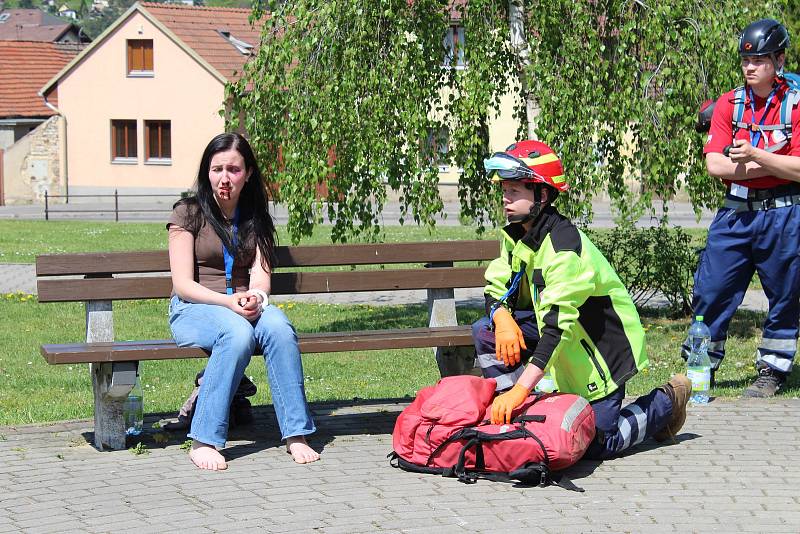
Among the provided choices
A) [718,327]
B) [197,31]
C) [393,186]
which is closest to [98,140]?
[197,31]

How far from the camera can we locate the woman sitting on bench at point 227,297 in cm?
587

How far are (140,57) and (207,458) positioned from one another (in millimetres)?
40356

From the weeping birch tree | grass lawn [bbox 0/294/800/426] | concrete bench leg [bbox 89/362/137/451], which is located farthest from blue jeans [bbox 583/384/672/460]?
the weeping birch tree

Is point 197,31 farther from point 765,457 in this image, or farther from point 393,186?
point 765,457

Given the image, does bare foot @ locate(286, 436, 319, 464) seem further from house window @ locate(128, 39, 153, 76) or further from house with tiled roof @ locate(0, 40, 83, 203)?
house with tiled roof @ locate(0, 40, 83, 203)

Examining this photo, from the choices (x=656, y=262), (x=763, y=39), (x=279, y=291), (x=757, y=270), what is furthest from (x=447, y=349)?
(x=656, y=262)

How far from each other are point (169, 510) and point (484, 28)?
5.99 metres

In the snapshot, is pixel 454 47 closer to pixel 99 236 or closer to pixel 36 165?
pixel 99 236

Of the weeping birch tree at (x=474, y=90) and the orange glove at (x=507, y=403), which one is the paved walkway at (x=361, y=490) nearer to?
the orange glove at (x=507, y=403)

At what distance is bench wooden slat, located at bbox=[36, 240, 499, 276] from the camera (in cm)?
629

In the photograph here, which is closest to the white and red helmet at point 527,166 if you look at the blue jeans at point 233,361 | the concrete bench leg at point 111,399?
the blue jeans at point 233,361

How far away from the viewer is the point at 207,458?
227 inches

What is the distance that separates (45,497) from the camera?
5.31 meters

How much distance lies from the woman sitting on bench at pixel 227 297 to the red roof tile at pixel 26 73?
41.6 m
